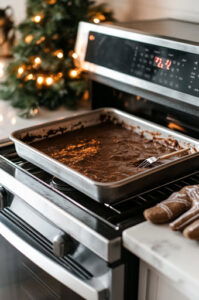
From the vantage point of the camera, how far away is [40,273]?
108cm

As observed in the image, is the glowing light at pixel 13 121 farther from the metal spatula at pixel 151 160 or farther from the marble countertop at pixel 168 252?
the marble countertop at pixel 168 252

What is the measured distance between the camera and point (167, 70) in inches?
45.6

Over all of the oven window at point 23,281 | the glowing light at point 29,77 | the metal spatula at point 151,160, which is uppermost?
the glowing light at point 29,77

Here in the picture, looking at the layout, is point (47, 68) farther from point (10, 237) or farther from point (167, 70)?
point (10, 237)

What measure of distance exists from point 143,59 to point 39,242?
548mm

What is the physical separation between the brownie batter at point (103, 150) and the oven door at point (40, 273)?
0.19 m

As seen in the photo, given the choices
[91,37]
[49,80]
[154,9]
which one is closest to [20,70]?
[49,80]

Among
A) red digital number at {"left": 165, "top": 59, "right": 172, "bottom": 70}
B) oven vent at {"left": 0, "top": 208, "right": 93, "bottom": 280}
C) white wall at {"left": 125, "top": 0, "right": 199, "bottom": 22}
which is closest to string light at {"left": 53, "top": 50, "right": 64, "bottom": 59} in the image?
white wall at {"left": 125, "top": 0, "right": 199, "bottom": 22}

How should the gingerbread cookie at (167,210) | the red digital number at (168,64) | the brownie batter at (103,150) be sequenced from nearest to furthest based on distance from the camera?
the gingerbread cookie at (167,210)
the brownie batter at (103,150)
the red digital number at (168,64)

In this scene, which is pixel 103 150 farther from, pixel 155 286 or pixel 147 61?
pixel 155 286

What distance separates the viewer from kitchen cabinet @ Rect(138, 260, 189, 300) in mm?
873

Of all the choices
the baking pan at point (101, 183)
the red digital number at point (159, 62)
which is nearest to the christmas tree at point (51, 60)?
the baking pan at point (101, 183)

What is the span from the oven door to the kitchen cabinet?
0.17 feet

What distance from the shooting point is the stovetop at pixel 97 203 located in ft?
2.95
